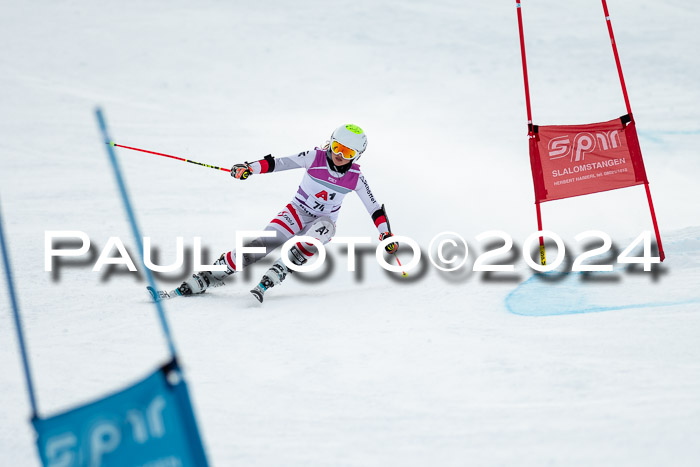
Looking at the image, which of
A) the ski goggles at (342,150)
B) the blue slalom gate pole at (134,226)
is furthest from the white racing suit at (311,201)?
the blue slalom gate pole at (134,226)

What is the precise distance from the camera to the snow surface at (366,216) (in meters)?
2.91

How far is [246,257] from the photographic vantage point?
5312 mm

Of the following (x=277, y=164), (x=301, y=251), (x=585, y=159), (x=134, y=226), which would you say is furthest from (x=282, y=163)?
(x=134, y=226)

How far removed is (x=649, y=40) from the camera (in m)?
18.1

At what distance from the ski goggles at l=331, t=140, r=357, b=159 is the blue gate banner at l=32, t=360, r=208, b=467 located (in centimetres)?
369

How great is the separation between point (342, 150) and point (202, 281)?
1431mm

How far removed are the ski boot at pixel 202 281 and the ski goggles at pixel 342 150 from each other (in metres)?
1.19

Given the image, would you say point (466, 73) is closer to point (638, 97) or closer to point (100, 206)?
point (638, 97)

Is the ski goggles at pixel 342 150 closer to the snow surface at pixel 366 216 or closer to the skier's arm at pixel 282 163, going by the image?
the skier's arm at pixel 282 163

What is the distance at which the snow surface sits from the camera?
291cm

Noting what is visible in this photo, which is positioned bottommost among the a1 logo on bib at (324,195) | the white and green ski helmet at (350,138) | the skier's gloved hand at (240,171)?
the a1 logo on bib at (324,195)

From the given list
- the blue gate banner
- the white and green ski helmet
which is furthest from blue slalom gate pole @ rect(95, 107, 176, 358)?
the white and green ski helmet

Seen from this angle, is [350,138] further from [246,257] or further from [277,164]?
[246,257]

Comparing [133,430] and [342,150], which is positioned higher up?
[342,150]
